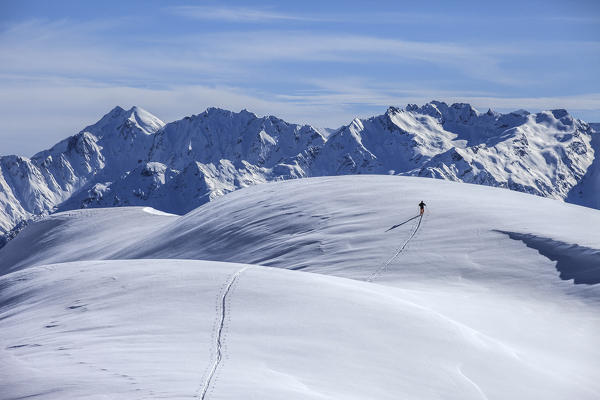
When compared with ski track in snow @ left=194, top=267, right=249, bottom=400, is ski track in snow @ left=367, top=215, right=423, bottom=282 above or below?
below

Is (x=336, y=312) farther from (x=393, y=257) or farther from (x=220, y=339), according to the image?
(x=393, y=257)

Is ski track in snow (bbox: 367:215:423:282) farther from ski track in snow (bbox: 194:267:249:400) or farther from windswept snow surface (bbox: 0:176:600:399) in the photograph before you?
ski track in snow (bbox: 194:267:249:400)

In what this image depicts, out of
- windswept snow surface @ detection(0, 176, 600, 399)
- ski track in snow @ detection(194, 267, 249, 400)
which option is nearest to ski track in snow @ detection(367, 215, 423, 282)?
windswept snow surface @ detection(0, 176, 600, 399)

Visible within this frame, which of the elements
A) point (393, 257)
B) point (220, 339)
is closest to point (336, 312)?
point (220, 339)

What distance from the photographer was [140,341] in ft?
64.4

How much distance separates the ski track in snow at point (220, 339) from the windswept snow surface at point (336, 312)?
2.3 inches

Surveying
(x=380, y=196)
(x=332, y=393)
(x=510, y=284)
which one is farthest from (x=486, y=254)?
(x=332, y=393)

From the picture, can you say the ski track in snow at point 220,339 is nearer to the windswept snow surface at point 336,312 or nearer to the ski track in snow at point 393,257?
the windswept snow surface at point 336,312

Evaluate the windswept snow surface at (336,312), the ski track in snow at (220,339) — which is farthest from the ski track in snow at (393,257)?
the ski track in snow at (220,339)

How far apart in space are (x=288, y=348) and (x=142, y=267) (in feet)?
42.5

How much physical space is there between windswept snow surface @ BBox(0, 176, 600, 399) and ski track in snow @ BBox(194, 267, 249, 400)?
2.3 inches

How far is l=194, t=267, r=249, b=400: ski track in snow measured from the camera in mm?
14984

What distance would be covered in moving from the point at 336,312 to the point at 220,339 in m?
4.93

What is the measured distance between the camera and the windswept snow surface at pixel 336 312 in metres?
17.2
